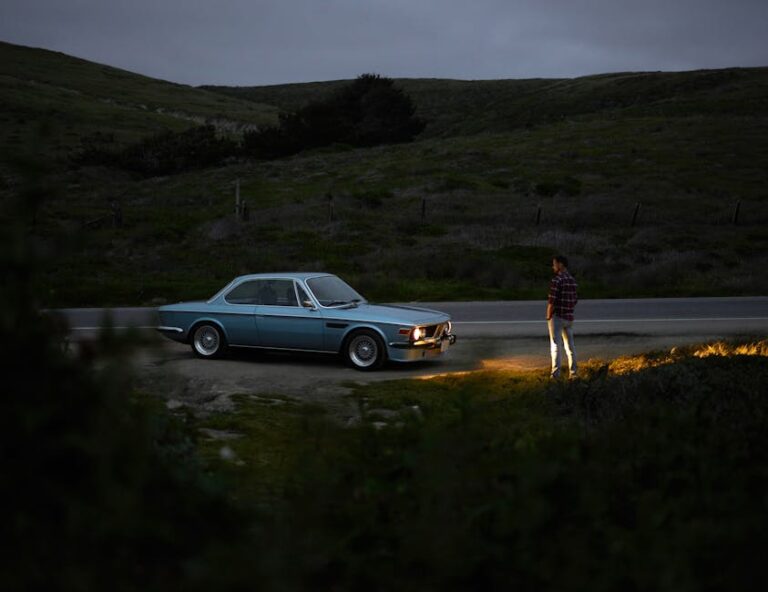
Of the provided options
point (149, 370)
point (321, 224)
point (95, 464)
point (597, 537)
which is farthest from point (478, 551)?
point (321, 224)

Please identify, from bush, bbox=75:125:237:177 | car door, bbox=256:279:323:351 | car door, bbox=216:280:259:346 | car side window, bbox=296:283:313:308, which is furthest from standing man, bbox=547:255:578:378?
bush, bbox=75:125:237:177

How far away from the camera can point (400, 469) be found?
4.64 m

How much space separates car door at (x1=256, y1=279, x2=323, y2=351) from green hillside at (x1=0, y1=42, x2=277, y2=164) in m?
40.5

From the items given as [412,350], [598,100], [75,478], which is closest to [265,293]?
[412,350]

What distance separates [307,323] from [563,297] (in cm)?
352

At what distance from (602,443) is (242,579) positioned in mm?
3037

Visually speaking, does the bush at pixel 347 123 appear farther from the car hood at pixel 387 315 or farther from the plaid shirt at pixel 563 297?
the plaid shirt at pixel 563 297

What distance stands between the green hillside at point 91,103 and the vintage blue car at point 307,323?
131 feet

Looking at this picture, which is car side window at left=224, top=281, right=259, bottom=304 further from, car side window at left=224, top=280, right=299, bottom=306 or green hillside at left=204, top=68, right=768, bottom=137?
green hillside at left=204, top=68, right=768, bottom=137

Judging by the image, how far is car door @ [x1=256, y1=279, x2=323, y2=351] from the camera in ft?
40.6

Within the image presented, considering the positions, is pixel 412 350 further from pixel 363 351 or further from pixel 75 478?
pixel 75 478

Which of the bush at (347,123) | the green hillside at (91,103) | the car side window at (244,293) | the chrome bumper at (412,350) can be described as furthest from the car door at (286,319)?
the bush at (347,123)

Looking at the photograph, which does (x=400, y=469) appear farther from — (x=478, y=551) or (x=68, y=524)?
(x=68, y=524)

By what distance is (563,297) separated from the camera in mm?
11594
